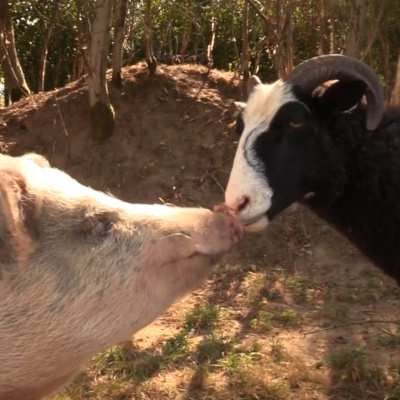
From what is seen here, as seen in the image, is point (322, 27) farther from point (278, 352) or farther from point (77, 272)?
point (77, 272)

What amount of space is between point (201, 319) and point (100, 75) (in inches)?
162

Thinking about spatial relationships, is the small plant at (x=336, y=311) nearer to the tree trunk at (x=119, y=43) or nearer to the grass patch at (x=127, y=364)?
the grass patch at (x=127, y=364)

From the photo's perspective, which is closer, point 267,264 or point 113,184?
point 267,264

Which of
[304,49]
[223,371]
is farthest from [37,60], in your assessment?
[223,371]

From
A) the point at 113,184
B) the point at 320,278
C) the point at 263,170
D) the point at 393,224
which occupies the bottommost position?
the point at 320,278

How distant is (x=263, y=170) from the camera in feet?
14.7

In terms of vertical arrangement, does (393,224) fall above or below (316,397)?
above

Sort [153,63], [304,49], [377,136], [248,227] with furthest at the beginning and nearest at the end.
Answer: [304,49] → [153,63] → [377,136] → [248,227]

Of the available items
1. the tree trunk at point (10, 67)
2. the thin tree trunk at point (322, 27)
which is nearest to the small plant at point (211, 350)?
the thin tree trunk at point (322, 27)

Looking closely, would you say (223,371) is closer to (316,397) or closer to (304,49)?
(316,397)

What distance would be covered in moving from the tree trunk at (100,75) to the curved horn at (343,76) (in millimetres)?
4831

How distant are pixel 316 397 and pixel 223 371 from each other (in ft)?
2.48

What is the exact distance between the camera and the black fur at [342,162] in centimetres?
457

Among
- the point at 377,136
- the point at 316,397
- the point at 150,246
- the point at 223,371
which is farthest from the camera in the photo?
the point at 223,371
